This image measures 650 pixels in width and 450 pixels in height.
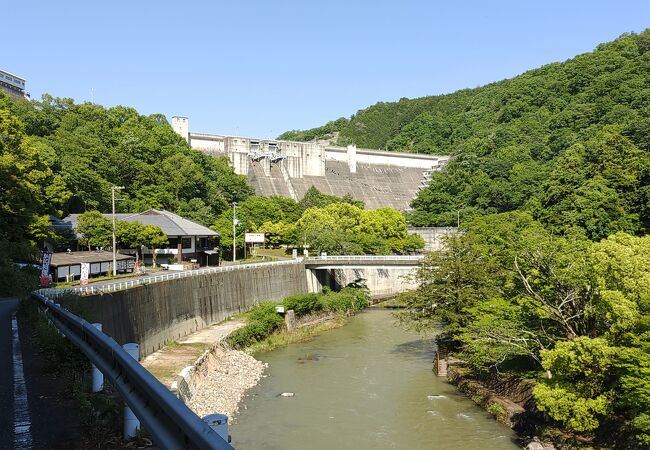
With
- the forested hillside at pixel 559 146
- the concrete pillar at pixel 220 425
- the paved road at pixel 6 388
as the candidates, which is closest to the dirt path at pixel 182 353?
the paved road at pixel 6 388

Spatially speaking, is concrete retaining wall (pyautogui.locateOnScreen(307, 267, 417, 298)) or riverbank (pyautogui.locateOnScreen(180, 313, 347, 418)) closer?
riverbank (pyautogui.locateOnScreen(180, 313, 347, 418))

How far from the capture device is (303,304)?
1932 inches

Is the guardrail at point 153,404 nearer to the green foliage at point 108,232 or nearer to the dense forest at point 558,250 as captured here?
the dense forest at point 558,250

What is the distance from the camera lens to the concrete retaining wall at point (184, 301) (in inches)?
1081

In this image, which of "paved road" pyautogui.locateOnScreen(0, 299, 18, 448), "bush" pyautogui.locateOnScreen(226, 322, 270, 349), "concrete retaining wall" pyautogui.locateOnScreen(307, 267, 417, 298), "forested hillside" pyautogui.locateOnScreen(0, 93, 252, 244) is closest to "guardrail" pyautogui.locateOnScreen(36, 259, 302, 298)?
"bush" pyautogui.locateOnScreen(226, 322, 270, 349)

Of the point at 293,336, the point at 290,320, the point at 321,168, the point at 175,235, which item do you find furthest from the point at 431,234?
the point at 293,336

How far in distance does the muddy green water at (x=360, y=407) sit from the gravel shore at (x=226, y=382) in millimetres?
703

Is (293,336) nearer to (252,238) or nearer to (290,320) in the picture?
(290,320)

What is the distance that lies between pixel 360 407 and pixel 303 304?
74.0ft

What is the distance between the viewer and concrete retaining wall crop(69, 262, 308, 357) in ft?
90.1

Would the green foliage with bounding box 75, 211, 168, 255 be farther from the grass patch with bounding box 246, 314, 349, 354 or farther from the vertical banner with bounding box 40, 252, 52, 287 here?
the vertical banner with bounding box 40, 252, 52, 287

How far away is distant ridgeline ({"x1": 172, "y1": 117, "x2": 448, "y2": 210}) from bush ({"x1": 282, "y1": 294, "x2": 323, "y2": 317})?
52053 millimetres

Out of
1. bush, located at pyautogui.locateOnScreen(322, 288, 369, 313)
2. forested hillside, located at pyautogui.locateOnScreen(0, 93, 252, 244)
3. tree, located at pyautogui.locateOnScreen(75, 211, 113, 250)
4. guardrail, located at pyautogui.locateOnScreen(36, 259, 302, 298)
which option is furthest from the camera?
bush, located at pyautogui.locateOnScreen(322, 288, 369, 313)

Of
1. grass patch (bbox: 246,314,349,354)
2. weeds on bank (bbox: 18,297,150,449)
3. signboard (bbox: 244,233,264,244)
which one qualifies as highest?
signboard (bbox: 244,233,264,244)
